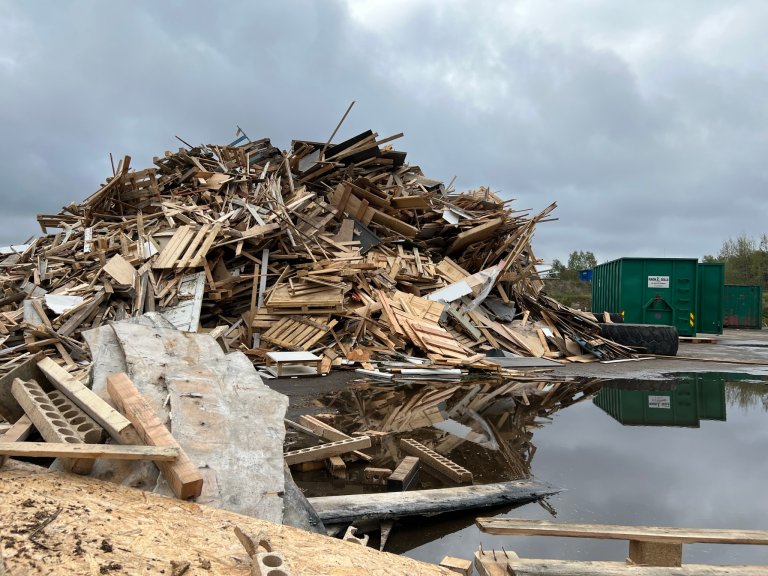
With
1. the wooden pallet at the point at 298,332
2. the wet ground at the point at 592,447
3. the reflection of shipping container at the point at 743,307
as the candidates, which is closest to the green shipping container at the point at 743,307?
the reflection of shipping container at the point at 743,307

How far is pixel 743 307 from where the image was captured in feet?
82.3

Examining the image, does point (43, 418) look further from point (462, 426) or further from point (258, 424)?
point (462, 426)

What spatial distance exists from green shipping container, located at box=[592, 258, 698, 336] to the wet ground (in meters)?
6.48

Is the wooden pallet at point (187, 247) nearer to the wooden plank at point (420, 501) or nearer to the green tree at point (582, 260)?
the wooden plank at point (420, 501)

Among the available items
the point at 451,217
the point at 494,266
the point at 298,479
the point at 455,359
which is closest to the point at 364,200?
the point at 451,217

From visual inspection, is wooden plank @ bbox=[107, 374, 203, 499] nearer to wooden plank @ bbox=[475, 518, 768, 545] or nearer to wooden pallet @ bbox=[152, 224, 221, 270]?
wooden plank @ bbox=[475, 518, 768, 545]

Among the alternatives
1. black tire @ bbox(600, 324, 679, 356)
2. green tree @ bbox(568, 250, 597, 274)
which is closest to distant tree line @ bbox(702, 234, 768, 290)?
green tree @ bbox(568, 250, 597, 274)

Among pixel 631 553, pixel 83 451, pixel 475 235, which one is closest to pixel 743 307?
pixel 475 235

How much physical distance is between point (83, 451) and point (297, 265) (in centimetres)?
911

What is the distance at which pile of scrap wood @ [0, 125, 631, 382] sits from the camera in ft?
33.3

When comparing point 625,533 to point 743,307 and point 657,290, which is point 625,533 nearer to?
point 657,290

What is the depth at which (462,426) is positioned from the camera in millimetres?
6172

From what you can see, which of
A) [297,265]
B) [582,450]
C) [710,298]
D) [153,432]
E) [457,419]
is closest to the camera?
[153,432]

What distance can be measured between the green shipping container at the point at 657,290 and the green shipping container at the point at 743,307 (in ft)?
33.3
